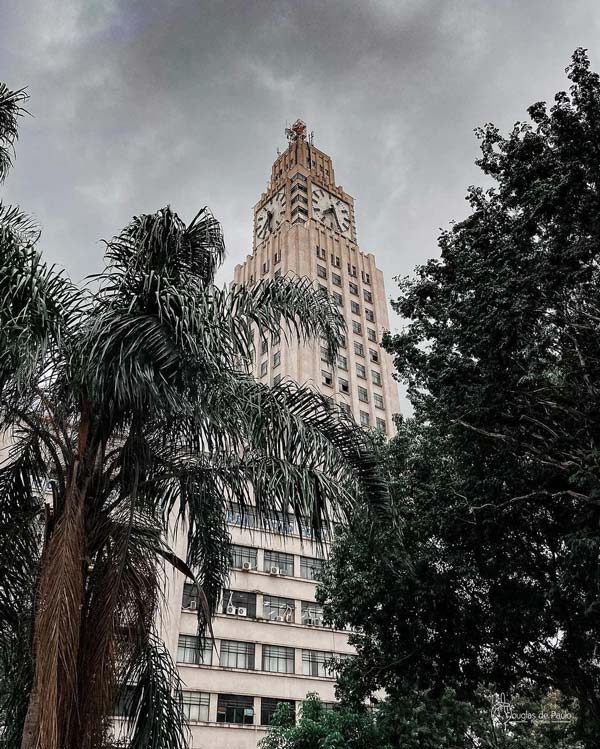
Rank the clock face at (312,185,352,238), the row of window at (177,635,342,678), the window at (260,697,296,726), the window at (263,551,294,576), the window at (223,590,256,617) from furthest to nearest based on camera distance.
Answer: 1. the clock face at (312,185,352,238)
2. the window at (263,551,294,576)
3. the window at (223,590,256,617)
4. the window at (260,697,296,726)
5. the row of window at (177,635,342,678)

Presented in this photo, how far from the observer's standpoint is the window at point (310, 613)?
1300 inches

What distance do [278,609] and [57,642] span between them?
95.0 feet

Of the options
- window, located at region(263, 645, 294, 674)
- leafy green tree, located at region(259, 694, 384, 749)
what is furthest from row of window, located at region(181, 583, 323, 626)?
leafy green tree, located at region(259, 694, 384, 749)

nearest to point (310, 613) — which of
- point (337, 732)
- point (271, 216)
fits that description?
point (337, 732)

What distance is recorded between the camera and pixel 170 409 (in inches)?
265

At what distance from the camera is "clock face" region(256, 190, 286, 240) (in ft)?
220

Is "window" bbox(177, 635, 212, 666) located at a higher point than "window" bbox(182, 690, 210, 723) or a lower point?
higher

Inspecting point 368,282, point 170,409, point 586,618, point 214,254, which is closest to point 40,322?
point 170,409

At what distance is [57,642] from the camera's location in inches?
216

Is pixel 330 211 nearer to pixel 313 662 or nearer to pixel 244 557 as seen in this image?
pixel 244 557

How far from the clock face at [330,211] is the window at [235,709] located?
50.2 meters

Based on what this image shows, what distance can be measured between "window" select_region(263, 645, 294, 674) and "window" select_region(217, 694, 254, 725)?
1.87 m

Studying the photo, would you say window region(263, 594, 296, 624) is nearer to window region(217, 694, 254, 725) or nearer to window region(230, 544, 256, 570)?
window region(230, 544, 256, 570)

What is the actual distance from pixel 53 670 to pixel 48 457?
3.17 metres
